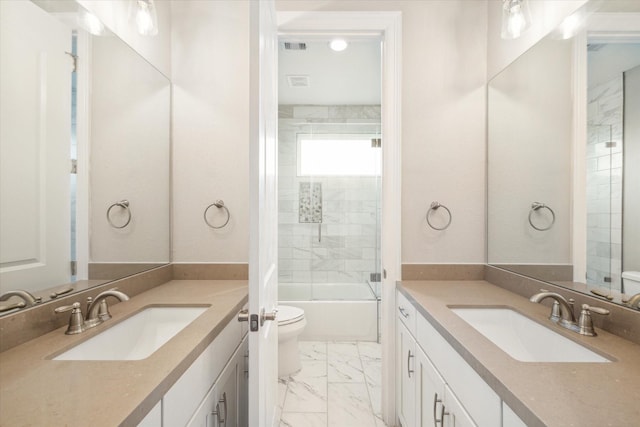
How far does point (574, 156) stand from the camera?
1.28m

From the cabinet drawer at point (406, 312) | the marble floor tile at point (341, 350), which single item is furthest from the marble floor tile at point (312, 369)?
the cabinet drawer at point (406, 312)

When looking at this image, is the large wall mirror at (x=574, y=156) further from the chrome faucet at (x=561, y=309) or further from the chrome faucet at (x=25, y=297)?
the chrome faucet at (x=25, y=297)

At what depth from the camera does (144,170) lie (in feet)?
5.56

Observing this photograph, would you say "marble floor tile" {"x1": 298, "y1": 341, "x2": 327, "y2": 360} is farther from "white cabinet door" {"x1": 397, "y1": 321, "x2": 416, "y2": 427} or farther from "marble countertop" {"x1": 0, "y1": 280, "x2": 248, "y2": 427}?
"marble countertop" {"x1": 0, "y1": 280, "x2": 248, "y2": 427}

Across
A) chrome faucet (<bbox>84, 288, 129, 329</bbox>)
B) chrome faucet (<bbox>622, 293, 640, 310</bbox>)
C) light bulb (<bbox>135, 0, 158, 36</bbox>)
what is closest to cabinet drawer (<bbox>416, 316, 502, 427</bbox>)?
chrome faucet (<bbox>622, 293, 640, 310</bbox>)

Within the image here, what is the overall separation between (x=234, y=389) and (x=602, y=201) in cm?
161

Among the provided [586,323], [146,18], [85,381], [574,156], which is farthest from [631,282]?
[146,18]

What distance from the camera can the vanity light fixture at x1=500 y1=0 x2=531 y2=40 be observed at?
159cm

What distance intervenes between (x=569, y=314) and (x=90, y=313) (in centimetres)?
171

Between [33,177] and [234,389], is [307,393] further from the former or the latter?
[33,177]

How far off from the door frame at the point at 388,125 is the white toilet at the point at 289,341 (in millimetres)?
727

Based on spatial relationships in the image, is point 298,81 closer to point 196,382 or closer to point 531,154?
point 531,154

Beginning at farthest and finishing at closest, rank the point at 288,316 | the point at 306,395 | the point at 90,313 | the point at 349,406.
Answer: the point at 288,316, the point at 306,395, the point at 349,406, the point at 90,313

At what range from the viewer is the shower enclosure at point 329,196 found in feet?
12.6
